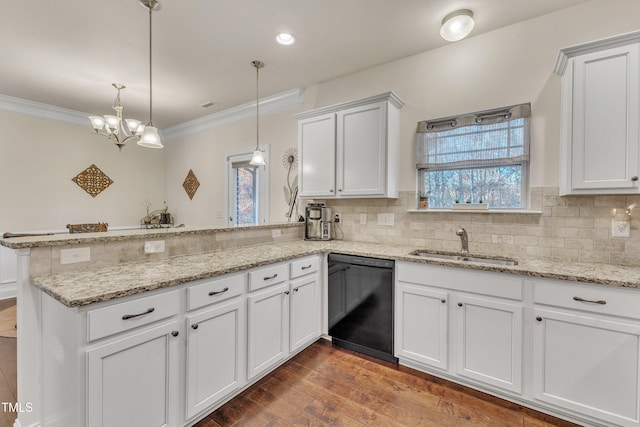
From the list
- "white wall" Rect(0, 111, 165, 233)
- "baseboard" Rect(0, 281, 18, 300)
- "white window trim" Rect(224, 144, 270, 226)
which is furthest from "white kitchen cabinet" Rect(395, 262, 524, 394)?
"baseboard" Rect(0, 281, 18, 300)

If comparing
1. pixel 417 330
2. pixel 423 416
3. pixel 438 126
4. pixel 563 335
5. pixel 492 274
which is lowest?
pixel 423 416

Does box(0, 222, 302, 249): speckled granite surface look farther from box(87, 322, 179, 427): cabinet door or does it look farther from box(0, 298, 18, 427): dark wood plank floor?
box(0, 298, 18, 427): dark wood plank floor

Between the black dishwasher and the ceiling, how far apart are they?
76.9 inches

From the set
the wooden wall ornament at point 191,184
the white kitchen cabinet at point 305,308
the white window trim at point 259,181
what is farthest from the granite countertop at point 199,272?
the wooden wall ornament at point 191,184

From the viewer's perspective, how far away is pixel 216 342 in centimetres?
171

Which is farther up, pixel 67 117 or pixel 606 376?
pixel 67 117

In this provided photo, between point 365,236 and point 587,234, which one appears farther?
point 365,236

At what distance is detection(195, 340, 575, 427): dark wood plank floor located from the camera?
5.71 ft

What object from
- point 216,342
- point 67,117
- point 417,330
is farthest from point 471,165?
point 67,117

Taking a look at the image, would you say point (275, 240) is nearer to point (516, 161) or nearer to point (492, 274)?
point (492, 274)

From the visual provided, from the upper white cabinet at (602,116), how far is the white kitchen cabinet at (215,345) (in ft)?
7.74

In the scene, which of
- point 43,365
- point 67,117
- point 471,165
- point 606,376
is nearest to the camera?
point 43,365

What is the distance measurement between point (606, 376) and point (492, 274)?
0.75m

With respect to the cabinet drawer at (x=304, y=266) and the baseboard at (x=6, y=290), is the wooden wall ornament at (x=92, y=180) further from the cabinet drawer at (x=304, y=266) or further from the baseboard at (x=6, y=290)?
the cabinet drawer at (x=304, y=266)
